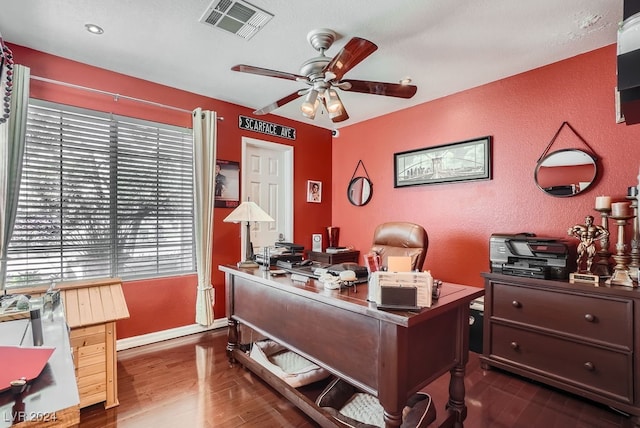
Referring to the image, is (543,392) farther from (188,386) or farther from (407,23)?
(407,23)

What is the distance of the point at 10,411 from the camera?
65cm

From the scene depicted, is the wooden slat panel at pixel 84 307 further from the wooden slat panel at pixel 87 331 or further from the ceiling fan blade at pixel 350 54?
the ceiling fan blade at pixel 350 54

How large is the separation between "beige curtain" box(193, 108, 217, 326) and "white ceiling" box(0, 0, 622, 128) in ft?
1.40

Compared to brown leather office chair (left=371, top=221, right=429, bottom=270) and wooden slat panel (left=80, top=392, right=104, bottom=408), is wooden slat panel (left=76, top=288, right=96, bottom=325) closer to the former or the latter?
wooden slat panel (left=80, top=392, right=104, bottom=408)

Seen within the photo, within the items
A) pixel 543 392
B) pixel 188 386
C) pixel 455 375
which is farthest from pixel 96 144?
pixel 543 392

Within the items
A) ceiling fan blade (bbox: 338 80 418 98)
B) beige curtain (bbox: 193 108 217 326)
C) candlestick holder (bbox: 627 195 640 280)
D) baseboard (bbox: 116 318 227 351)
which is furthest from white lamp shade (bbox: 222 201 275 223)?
candlestick holder (bbox: 627 195 640 280)

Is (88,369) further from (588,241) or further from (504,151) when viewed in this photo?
(504,151)

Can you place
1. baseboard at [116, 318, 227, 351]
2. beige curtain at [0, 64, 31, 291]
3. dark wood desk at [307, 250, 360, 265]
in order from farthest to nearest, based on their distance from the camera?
dark wood desk at [307, 250, 360, 265] < baseboard at [116, 318, 227, 351] < beige curtain at [0, 64, 31, 291]

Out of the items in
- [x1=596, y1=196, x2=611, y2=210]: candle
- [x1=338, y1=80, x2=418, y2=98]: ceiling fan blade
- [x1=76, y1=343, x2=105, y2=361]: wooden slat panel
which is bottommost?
[x1=76, y1=343, x2=105, y2=361]: wooden slat panel

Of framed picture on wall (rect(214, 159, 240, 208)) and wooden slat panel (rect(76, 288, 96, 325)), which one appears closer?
wooden slat panel (rect(76, 288, 96, 325))

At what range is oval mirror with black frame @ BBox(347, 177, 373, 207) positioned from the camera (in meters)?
4.05

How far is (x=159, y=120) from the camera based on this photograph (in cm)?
303

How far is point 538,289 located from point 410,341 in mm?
1425

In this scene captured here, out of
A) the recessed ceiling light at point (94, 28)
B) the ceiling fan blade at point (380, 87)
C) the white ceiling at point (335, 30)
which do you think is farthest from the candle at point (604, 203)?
the recessed ceiling light at point (94, 28)
